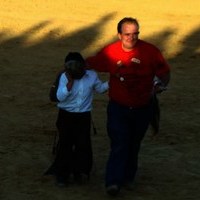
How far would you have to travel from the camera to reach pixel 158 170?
8.84m

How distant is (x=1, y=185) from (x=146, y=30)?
44.5 ft

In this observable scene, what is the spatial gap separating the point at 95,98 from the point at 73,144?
18.2 feet

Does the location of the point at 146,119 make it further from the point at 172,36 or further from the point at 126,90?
the point at 172,36

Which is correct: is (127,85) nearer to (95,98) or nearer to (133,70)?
(133,70)

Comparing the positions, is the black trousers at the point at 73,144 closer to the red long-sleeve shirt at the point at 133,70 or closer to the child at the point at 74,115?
the child at the point at 74,115

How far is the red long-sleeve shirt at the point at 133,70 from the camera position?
7.32 metres

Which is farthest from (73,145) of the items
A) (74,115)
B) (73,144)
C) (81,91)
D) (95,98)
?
(95,98)

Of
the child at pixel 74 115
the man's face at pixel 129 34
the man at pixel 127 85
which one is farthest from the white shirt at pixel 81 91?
the man's face at pixel 129 34

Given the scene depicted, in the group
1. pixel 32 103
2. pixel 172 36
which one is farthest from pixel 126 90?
pixel 172 36

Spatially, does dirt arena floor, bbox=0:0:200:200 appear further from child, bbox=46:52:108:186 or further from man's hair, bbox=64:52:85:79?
man's hair, bbox=64:52:85:79

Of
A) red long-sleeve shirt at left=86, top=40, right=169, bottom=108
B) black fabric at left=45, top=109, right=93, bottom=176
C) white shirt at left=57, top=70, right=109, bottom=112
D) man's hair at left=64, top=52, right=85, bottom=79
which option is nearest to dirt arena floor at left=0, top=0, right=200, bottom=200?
black fabric at left=45, top=109, right=93, bottom=176

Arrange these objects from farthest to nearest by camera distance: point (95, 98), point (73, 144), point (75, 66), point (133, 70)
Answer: point (95, 98)
point (73, 144)
point (75, 66)
point (133, 70)

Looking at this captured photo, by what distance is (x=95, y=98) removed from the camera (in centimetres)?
1346

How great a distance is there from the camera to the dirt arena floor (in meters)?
8.22
